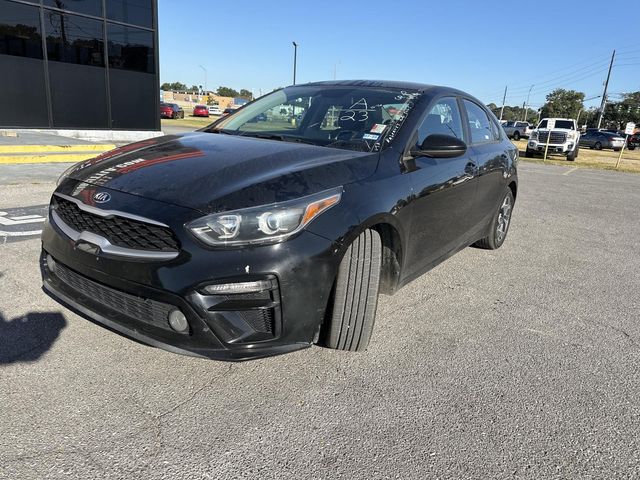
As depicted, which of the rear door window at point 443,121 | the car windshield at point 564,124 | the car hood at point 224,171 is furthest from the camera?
the car windshield at point 564,124

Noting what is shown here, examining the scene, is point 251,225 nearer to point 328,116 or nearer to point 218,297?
point 218,297

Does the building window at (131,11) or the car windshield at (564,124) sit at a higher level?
the building window at (131,11)

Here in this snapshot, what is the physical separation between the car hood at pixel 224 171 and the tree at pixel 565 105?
96.4m

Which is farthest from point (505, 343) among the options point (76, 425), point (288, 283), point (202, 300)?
point (76, 425)

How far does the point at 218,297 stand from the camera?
2084mm

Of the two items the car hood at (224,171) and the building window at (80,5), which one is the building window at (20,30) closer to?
the building window at (80,5)

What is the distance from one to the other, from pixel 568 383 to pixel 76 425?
2.53m

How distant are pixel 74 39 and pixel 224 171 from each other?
14361 mm

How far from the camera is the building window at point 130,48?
48.0 feet

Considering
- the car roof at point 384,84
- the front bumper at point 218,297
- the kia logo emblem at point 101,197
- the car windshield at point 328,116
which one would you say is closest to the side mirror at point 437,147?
the car windshield at point 328,116

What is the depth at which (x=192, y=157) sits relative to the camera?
8.89 feet

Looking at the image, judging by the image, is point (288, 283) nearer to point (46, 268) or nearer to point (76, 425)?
point (76, 425)

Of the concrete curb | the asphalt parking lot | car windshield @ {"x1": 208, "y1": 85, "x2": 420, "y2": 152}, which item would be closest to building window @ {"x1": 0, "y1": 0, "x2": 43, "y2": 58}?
the concrete curb

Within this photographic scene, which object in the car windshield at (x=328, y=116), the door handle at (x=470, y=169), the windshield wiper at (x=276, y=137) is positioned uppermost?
the car windshield at (x=328, y=116)
